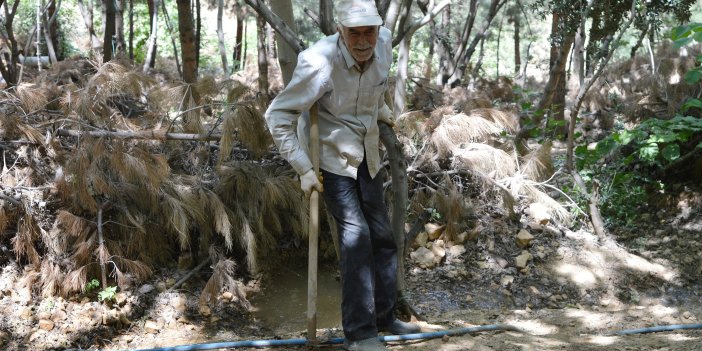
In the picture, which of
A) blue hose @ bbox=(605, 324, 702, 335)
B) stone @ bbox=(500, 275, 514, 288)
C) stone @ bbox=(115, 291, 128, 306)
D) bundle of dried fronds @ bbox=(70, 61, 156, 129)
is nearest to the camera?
blue hose @ bbox=(605, 324, 702, 335)

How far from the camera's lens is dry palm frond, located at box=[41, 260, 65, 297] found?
430 cm

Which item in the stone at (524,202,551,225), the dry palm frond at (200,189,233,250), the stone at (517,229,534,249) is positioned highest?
the dry palm frond at (200,189,233,250)

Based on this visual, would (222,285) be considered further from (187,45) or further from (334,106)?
(187,45)

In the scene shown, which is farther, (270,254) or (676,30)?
(270,254)

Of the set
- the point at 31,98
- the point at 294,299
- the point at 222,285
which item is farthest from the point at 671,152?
the point at 31,98

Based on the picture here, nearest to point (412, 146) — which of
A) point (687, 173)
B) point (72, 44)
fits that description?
point (687, 173)

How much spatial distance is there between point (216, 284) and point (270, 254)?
65 cm

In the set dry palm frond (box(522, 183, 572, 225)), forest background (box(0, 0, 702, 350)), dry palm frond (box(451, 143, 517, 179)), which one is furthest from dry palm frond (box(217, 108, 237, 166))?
dry palm frond (box(522, 183, 572, 225))

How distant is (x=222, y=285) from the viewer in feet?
15.2

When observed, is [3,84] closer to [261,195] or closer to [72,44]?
[261,195]

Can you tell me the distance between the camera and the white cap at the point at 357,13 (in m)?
2.71

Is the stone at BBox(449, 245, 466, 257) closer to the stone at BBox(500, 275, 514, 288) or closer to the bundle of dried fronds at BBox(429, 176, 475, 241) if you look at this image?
the bundle of dried fronds at BBox(429, 176, 475, 241)

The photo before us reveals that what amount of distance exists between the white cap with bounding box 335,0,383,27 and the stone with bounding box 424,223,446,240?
3093 mm

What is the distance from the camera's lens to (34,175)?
15.0 feet
